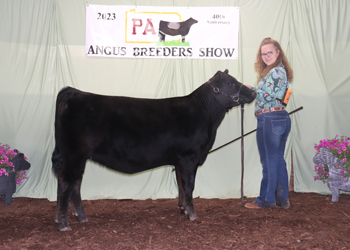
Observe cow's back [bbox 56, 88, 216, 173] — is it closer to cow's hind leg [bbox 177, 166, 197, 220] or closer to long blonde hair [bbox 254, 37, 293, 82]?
cow's hind leg [bbox 177, 166, 197, 220]

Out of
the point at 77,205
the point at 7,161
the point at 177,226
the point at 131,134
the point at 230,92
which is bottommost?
the point at 177,226

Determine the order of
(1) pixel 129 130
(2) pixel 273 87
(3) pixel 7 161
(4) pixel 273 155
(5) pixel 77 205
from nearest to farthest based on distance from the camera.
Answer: (1) pixel 129 130, (5) pixel 77 205, (2) pixel 273 87, (4) pixel 273 155, (3) pixel 7 161

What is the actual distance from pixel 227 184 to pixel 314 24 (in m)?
2.72

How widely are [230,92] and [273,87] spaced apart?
0.52m

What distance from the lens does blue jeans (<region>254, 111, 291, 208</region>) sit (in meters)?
4.29

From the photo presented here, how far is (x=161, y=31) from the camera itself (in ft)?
16.6

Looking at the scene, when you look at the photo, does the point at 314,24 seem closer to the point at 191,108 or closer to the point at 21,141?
the point at 191,108

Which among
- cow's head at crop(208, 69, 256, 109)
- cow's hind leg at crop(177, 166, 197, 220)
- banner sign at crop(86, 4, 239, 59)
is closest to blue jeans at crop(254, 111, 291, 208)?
cow's head at crop(208, 69, 256, 109)

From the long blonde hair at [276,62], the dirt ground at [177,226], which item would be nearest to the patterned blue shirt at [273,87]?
the long blonde hair at [276,62]

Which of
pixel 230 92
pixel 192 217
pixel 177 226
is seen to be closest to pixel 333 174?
pixel 230 92

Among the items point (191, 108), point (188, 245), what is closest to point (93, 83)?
point (191, 108)

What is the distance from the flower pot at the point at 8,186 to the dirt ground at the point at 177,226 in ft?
0.36

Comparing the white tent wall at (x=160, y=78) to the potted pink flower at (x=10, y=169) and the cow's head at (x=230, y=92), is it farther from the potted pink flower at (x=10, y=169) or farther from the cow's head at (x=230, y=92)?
the cow's head at (x=230, y=92)

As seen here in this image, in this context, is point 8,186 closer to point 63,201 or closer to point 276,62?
point 63,201
